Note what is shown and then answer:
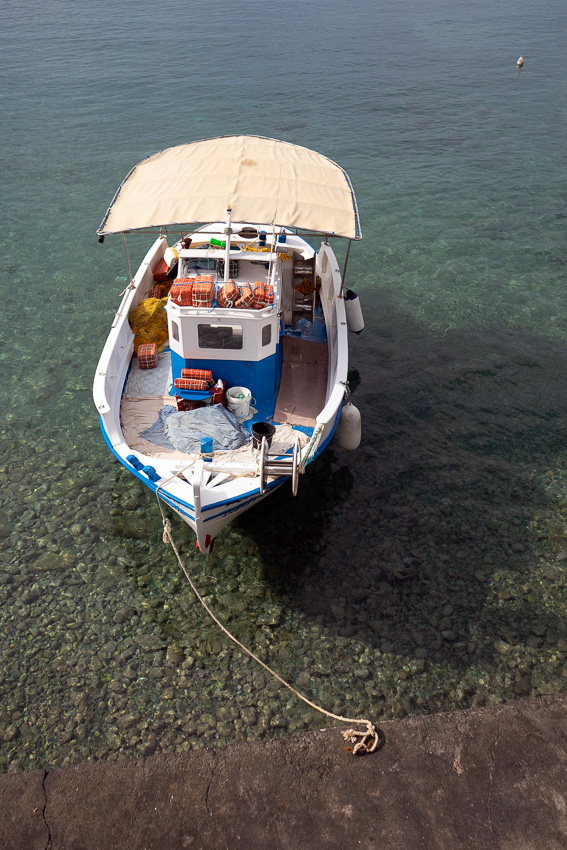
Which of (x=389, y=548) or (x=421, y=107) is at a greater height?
(x=421, y=107)

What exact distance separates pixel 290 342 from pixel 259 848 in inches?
388

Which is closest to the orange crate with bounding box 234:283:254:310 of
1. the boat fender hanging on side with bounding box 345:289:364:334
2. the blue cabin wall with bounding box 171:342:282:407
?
the blue cabin wall with bounding box 171:342:282:407

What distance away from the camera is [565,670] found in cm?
928

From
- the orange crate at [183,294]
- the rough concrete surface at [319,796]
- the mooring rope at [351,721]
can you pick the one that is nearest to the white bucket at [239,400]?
the orange crate at [183,294]

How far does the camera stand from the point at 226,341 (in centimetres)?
1065

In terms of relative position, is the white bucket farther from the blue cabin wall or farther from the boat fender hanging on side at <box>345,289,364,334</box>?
the boat fender hanging on side at <box>345,289,364,334</box>

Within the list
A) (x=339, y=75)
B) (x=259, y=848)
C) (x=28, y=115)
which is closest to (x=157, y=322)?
(x=259, y=848)

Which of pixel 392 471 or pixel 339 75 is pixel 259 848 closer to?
pixel 392 471

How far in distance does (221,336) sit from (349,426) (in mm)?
3161

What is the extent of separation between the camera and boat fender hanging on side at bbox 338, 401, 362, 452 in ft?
38.3

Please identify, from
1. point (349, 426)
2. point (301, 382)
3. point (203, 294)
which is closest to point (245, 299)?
point (203, 294)

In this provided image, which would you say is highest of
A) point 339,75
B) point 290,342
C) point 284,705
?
point 339,75

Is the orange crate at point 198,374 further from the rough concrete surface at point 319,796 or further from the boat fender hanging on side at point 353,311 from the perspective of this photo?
the rough concrete surface at point 319,796

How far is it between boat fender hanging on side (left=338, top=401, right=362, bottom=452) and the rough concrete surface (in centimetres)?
530
